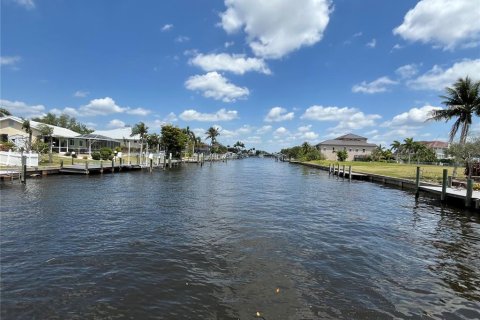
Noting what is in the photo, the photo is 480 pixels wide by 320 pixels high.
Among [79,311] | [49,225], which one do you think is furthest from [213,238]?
[49,225]

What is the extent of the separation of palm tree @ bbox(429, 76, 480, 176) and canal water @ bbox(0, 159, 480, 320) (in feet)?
67.4

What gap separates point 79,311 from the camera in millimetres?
7430

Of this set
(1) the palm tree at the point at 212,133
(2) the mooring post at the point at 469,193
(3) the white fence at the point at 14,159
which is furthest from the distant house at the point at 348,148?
(3) the white fence at the point at 14,159

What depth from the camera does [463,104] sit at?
118 ft

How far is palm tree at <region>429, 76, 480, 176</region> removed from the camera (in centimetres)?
3531

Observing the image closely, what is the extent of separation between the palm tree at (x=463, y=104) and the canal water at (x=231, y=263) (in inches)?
808

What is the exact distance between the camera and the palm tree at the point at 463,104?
35.3m

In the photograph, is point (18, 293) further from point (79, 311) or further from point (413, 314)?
point (413, 314)

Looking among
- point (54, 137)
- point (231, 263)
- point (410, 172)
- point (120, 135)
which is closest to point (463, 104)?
point (410, 172)

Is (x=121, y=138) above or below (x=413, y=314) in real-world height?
above

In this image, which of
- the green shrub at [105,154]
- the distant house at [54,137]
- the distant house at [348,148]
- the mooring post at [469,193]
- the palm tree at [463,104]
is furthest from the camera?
the distant house at [348,148]

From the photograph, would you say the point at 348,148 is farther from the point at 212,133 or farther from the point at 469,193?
the point at 469,193

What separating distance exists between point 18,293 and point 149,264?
352cm

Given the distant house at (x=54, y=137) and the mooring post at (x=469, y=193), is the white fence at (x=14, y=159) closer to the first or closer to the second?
the distant house at (x=54, y=137)
